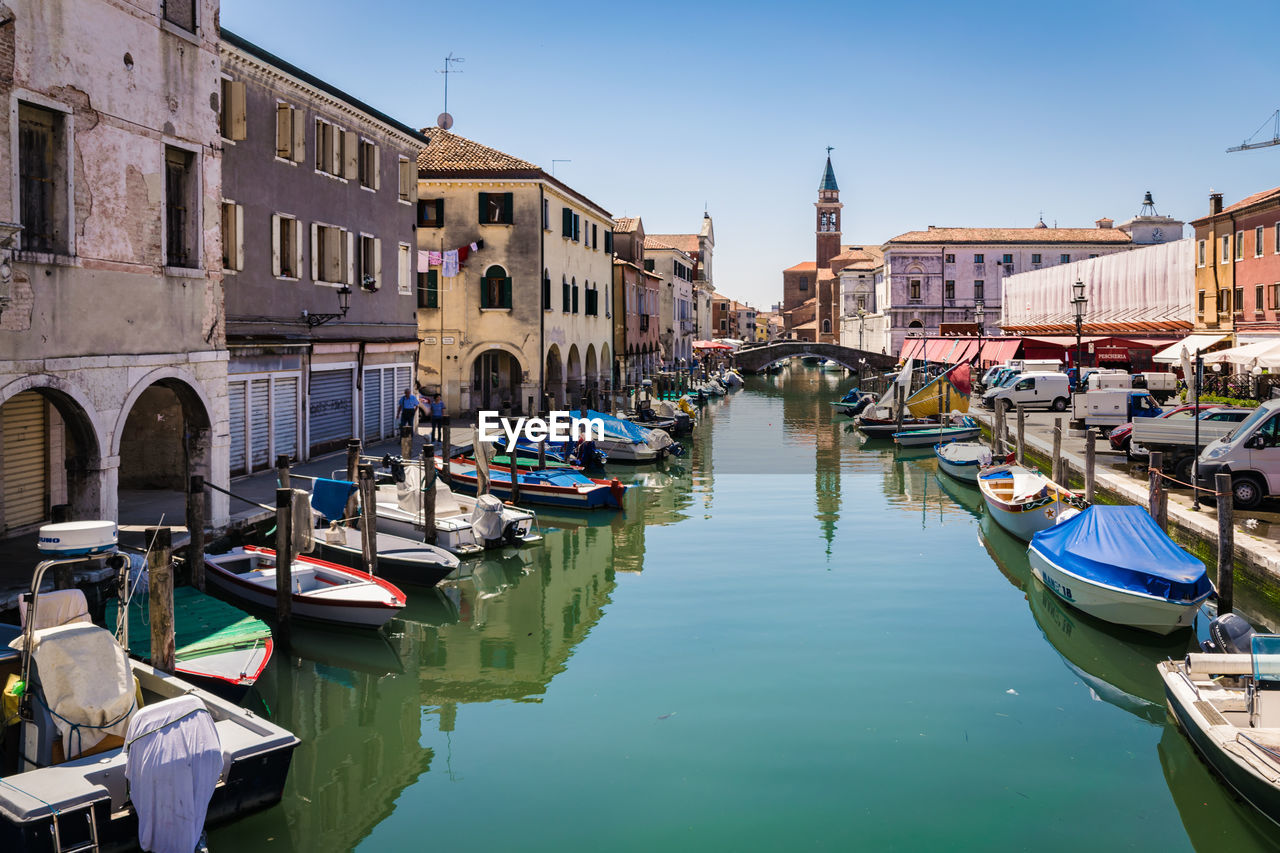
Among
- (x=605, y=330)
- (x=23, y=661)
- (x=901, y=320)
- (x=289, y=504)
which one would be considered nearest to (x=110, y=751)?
(x=23, y=661)

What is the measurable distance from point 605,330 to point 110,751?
3982cm

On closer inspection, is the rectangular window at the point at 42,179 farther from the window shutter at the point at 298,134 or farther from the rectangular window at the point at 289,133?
the window shutter at the point at 298,134

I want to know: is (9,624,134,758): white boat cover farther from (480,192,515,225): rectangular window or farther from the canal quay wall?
(480,192,515,225): rectangular window

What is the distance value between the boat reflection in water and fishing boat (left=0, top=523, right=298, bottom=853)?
7772mm

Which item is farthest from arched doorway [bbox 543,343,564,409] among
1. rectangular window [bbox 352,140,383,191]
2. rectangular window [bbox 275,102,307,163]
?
rectangular window [bbox 275,102,307,163]

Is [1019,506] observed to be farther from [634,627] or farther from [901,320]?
[901,320]

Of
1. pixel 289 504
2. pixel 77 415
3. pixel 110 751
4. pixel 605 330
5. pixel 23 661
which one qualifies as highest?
pixel 605 330

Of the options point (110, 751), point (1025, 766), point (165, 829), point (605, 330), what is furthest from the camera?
point (605, 330)

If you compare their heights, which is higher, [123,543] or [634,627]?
[123,543]

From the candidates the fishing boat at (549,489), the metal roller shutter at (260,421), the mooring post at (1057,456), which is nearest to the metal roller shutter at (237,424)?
the metal roller shutter at (260,421)

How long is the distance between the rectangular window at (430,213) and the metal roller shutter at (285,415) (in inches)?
535

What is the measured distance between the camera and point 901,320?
8725 centimetres

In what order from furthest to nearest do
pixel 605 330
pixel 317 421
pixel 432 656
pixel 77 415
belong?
pixel 605 330, pixel 317 421, pixel 432 656, pixel 77 415

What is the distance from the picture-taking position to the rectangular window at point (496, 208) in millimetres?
35375
